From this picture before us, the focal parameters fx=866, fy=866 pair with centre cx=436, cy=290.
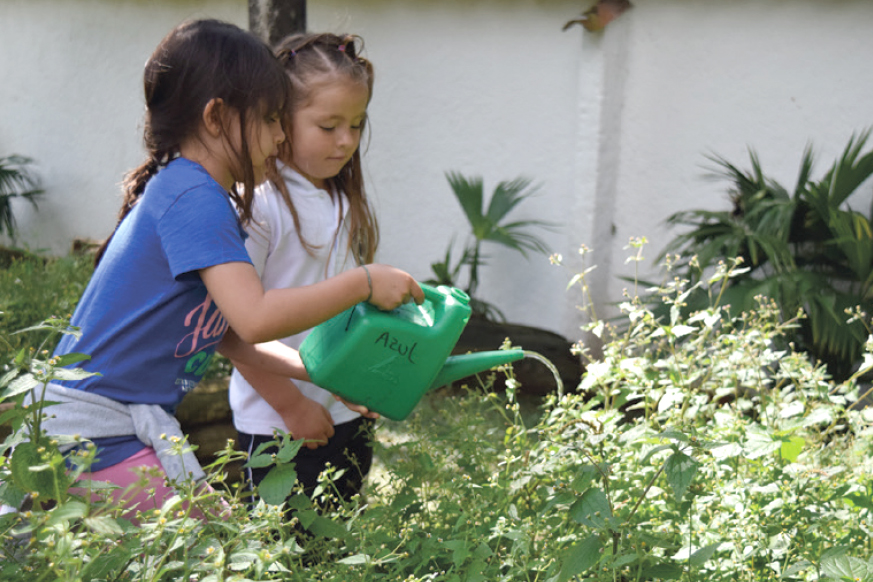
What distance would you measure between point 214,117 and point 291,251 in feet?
1.31

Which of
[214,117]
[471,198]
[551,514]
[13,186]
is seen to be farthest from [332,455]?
[13,186]

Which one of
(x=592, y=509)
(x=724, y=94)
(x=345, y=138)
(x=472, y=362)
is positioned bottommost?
(x=592, y=509)

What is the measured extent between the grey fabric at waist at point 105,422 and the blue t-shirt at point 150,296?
0.02 metres

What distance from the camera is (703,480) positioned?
1.71 meters

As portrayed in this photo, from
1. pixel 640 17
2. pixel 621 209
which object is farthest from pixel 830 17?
Result: pixel 621 209

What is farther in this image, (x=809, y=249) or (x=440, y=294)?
(x=809, y=249)

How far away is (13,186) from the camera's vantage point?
287 inches

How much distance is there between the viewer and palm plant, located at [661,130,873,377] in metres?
3.41

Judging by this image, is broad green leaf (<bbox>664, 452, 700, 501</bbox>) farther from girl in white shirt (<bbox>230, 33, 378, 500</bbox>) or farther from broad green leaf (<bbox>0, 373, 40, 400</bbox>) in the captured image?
broad green leaf (<bbox>0, 373, 40, 400</bbox>)

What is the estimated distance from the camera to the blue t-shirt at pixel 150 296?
1.40m

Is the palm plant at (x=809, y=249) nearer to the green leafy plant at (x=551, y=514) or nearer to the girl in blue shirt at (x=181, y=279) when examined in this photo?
the green leafy plant at (x=551, y=514)

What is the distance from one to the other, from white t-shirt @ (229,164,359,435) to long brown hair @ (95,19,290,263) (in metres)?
0.22

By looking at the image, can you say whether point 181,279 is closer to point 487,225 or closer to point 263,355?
→ point 263,355

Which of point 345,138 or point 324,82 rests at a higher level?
point 324,82
